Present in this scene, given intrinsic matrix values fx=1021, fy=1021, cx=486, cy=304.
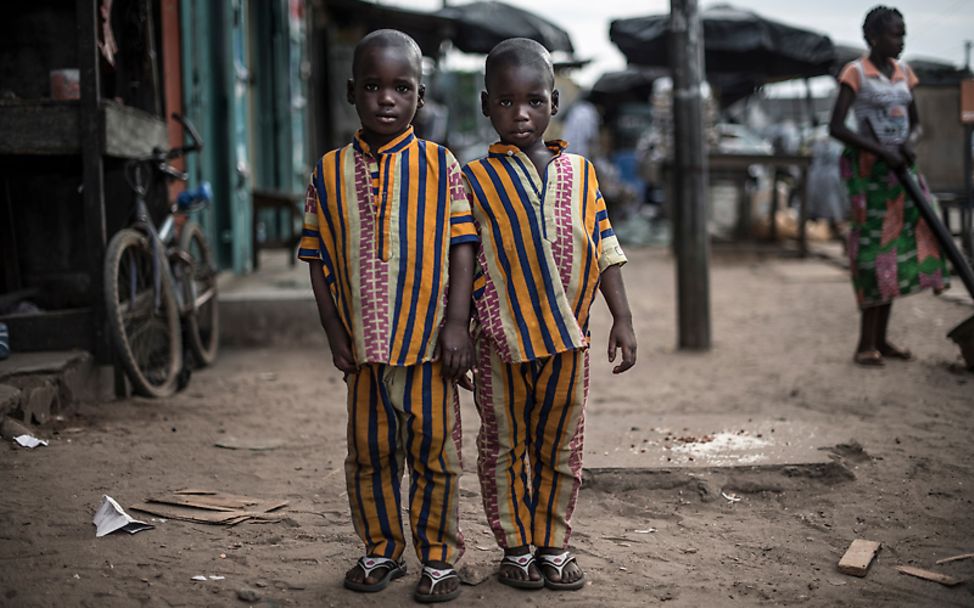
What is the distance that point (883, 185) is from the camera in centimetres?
554

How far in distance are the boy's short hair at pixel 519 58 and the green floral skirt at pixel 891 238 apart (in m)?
3.57

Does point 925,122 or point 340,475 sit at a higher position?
point 925,122

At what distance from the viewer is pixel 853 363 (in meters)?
5.73

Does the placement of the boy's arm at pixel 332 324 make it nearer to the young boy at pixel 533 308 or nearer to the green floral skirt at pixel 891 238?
the young boy at pixel 533 308

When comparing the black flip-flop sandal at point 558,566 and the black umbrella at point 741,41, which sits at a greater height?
the black umbrella at point 741,41

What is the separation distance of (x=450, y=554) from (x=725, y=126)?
1549 cm

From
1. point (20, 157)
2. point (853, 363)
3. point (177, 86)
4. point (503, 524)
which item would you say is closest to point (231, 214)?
point (177, 86)

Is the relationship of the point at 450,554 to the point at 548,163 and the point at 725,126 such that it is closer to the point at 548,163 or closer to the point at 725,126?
the point at 548,163

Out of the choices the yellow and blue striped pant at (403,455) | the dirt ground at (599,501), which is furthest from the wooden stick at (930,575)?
the yellow and blue striped pant at (403,455)

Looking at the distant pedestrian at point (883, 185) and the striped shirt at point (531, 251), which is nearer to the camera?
the striped shirt at point (531, 251)

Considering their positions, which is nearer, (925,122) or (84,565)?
(84,565)

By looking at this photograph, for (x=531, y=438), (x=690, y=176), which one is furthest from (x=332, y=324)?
(x=690, y=176)

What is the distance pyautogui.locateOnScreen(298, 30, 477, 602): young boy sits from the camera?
2.42 m

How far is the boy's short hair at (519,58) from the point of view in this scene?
2479 mm
